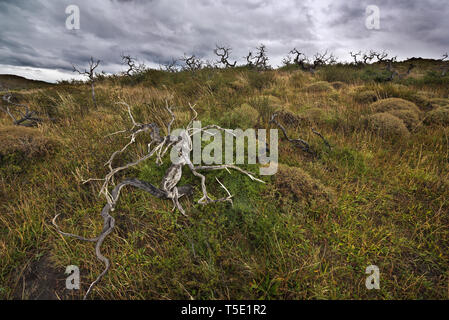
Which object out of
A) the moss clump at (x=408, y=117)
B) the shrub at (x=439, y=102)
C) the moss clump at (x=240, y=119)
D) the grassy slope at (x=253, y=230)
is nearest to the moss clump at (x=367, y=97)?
the shrub at (x=439, y=102)

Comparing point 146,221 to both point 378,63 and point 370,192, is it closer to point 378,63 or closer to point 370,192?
point 370,192

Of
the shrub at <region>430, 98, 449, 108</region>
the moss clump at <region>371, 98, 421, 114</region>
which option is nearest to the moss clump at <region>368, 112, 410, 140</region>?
the moss clump at <region>371, 98, 421, 114</region>

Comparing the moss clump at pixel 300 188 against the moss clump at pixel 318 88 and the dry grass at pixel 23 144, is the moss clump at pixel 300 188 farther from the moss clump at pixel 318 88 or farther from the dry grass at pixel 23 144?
the moss clump at pixel 318 88

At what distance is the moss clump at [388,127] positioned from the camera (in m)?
3.84

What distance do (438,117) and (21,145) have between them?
9.41 metres

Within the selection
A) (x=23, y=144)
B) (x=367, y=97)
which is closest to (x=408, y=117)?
(x=367, y=97)

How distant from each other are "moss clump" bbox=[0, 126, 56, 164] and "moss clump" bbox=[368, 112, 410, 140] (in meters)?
7.12

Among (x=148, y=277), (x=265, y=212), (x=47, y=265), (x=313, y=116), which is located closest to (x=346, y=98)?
(x=313, y=116)

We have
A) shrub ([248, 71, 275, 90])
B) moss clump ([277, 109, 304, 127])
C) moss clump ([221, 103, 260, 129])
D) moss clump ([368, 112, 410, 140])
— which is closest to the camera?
moss clump ([368, 112, 410, 140])

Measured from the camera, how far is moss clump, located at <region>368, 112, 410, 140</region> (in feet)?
12.6

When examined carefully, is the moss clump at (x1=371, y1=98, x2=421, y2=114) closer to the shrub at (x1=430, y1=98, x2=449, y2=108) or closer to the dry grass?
the shrub at (x1=430, y1=98, x2=449, y2=108)

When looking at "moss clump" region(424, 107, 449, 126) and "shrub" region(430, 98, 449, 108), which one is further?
"shrub" region(430, 98, 449, 108)

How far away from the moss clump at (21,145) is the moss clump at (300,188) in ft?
14.5

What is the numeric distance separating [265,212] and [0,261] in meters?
2.95
